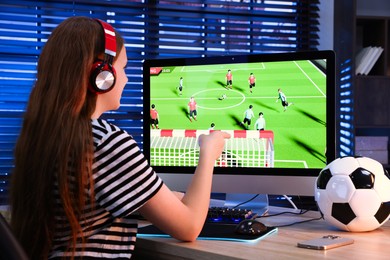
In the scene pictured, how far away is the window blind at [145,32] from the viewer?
2.97 metres

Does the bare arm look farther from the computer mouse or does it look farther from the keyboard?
the keyboard

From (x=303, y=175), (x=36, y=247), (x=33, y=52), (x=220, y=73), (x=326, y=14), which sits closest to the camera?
(x=36, y=247)

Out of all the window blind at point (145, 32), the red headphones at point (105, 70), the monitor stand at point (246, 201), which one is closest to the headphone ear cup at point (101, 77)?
the red headphones at point (105, 70)

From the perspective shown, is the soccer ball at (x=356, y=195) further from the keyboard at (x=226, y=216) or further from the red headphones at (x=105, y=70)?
the red headphones at (x=105, y=70)

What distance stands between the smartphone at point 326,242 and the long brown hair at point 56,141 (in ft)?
1.59

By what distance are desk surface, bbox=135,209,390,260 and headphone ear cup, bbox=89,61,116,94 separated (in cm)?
39

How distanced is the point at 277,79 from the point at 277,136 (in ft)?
0.55

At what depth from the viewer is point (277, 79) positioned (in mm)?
1831

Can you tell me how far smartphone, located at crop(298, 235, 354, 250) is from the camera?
132cm

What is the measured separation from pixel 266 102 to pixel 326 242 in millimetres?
579

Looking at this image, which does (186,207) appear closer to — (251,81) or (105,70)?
(105,70)

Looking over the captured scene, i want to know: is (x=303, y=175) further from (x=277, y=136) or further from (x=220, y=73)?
(x=220, y=73)

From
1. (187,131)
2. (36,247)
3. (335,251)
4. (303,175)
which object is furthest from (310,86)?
(36,247)

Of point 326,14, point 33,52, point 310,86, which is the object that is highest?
point 326,14
